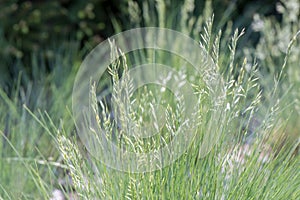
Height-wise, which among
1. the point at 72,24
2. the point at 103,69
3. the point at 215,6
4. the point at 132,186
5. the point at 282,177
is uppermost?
the point at 215,6

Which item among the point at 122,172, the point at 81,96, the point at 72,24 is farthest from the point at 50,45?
the point at 122,172

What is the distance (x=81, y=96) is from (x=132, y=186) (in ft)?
5.73

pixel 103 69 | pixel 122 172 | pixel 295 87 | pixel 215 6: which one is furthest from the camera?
pixel 215 6

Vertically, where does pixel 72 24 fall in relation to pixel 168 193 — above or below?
above

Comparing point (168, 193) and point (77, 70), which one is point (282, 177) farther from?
point (77, 70)

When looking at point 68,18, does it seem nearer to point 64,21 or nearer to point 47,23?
point 64,21

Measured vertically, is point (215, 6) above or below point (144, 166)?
above

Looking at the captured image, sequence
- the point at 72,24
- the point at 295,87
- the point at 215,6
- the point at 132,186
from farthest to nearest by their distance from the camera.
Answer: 1. the point at 72,24
2. the point at 215,6
3. the point at 295,87
4. the point at 132,186

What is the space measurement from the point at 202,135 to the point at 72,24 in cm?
282

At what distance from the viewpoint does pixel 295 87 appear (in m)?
2.74

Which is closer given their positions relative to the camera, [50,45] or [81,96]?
[81,96]

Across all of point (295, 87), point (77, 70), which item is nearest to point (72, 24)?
point (77, 70)

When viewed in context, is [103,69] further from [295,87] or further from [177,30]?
[295,87]

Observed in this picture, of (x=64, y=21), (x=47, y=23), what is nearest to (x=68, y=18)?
(x=64, y=21)
